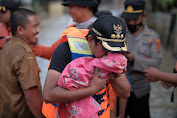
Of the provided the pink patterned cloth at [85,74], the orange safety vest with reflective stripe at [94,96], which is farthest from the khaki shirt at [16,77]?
the pink patterned cloth at [85,74]

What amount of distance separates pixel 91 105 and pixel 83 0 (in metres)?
1.37

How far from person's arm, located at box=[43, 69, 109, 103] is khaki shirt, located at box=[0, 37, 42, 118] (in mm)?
533

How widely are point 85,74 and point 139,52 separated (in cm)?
193

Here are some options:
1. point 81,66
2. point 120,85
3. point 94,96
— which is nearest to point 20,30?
point 81,66

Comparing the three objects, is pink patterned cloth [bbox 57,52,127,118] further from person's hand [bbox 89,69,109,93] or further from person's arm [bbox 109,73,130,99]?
person's arm [bbox 109,73,130,99]

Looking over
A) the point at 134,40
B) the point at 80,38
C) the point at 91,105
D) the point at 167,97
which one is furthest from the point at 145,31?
the point at 167,97

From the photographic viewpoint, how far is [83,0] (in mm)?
2443

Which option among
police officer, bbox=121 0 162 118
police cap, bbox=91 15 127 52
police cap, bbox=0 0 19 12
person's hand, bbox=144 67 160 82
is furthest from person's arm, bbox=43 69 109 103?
police cap, bbox=0 0 19 12

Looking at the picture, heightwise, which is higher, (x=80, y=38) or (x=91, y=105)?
(x=80, y=38)

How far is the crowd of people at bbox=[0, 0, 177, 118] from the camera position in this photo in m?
1.59

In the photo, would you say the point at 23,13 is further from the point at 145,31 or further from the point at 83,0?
the point at 145,31

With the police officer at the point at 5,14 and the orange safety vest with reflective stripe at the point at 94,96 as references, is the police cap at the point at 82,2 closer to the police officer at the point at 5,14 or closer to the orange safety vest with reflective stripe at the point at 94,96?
the orange safety vest with reflective stripe at the point at 94,96

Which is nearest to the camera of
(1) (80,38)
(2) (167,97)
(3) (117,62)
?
(3) (117,62)

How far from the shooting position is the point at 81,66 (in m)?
1.61
